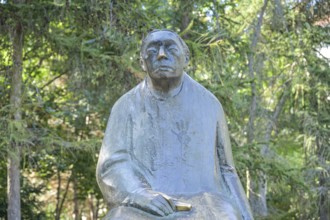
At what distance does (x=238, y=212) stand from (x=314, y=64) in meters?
11.4

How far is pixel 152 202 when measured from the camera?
14.3 feet

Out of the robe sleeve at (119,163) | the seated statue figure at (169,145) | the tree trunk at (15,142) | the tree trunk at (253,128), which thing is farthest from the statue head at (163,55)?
the tree trunk at (253,128)

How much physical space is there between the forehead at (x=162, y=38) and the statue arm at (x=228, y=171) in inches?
23.3

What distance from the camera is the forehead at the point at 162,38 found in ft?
16.1

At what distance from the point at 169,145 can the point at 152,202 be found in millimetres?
566

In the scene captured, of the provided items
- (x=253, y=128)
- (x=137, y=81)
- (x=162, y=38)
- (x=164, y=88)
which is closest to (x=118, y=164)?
(x=164, y=88)

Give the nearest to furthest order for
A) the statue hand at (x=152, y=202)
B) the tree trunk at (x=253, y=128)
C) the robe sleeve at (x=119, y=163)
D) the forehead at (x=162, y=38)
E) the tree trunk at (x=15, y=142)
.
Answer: the statue hand at (x=152, y=202)
the robe sleeve at (x=119, y=163)
the forehead at (x=162, y=38)
the tree trunk at (x=15, y=142)
the tree trunk at (x=253, y=128)

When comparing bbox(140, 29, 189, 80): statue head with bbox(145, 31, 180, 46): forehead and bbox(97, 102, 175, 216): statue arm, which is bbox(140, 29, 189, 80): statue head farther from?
bbox(97, 102, 175, 216): statue arm

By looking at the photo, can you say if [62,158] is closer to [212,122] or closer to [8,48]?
[8,48]

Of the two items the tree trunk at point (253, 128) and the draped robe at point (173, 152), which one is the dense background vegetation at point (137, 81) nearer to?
the tree trunk at point (253, 128)

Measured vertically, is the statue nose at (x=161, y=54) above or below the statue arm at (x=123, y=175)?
above

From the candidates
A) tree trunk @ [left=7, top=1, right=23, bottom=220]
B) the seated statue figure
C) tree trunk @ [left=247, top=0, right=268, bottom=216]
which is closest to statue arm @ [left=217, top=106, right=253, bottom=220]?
the seated statue figure

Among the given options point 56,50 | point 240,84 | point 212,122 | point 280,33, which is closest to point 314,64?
point 280,33

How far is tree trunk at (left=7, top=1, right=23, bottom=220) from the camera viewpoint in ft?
34.7
